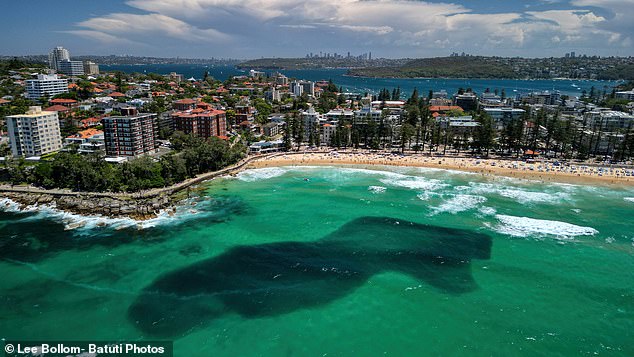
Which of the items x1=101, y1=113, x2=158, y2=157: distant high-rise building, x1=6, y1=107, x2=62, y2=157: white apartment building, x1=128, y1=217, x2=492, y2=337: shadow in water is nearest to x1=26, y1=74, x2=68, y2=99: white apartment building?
x1=6, y1=107, x2=62, y2=157: white apartment building

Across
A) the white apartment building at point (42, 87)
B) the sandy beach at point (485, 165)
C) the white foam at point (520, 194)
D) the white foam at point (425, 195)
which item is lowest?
the white foam at point (425, 195)

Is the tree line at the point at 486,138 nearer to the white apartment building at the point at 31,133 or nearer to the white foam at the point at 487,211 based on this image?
the white foam at the point at 487,211

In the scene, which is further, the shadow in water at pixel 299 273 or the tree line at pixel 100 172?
the tree line at pixel 100 172

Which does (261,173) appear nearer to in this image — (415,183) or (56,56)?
(415,183)

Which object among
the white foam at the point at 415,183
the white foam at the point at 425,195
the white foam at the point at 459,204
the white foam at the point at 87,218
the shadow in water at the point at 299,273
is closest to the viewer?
the shadow in water at the point at 299,273

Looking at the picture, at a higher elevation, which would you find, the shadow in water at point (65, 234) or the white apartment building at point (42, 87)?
the white apartment building at point (42, 87)

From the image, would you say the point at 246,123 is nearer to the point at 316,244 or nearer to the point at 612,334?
the point at 316,244

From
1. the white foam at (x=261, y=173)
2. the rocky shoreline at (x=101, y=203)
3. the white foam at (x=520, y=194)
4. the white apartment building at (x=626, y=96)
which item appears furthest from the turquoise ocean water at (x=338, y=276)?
the white apartment building at (x=626, y=96)

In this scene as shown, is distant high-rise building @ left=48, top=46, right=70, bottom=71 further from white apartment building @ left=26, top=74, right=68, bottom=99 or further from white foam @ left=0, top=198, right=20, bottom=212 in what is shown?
white foam @ left=0, top=198, right=20, bottom=212
